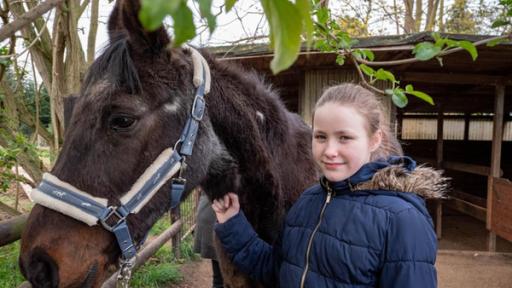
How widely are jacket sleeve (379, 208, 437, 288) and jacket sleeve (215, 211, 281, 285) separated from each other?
0.58m

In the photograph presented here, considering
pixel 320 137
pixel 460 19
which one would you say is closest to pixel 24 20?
pixel 320 137

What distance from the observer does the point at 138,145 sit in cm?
146

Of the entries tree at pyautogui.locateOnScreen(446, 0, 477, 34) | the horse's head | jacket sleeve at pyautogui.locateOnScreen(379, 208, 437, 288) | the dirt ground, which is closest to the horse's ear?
the horse's head

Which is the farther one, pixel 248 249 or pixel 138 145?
pixel 248 249

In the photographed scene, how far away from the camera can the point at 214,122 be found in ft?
5.72

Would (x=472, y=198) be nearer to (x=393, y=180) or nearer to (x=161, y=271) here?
(x=161, y=271)

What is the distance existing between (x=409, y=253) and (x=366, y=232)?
6.3 inches

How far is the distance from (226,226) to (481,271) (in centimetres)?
547

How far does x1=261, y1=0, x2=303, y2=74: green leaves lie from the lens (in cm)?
47

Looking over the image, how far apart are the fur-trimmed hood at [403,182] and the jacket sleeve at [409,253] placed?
116 millimetres

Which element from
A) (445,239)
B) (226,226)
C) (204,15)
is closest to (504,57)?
(445,239)

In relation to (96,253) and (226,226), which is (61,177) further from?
(226,226)

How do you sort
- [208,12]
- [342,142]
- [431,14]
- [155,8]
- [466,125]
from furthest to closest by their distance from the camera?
[431,14], [466,125], [342,142], [208,12], [155,8]

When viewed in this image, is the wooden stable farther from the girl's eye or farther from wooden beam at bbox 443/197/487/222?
the girl's eye
